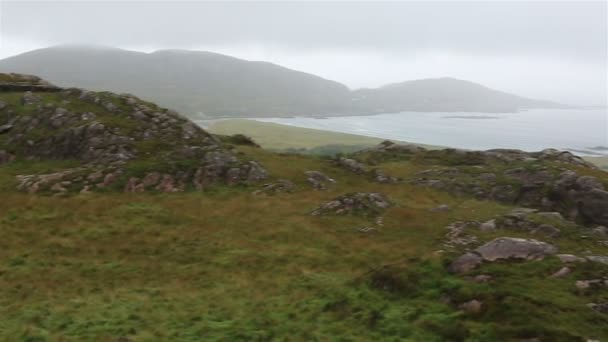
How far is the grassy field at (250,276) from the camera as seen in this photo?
55.7ft

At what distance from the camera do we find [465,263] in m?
20.9

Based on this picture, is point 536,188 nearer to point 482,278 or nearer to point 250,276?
point 482,278

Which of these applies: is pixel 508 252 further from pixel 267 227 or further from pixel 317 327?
pixel 267 227

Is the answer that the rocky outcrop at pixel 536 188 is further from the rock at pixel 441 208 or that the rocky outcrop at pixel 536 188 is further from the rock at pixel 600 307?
the rock at pixel 600 307

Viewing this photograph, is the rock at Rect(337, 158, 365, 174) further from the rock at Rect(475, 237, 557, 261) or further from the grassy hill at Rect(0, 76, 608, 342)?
the rock at Rect(475, 237, 557, 261)

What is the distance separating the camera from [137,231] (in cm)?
2998

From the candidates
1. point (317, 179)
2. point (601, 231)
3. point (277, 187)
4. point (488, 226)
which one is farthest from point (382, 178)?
point (601, 231)

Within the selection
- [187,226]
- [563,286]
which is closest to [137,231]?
[187,226]

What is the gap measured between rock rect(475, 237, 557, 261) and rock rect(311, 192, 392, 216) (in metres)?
12.9

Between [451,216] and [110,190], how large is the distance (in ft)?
93.4

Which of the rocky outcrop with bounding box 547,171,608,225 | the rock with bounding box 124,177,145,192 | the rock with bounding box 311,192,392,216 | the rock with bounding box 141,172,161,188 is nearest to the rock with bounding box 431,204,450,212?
the rock with bounding box 311,192,392,216

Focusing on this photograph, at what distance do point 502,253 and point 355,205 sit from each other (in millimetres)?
→ 14710

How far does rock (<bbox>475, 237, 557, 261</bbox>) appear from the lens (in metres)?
21.1

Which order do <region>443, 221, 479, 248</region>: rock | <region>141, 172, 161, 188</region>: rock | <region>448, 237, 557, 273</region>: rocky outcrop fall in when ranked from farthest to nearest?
<region>141, 172, 161, 188</region>: rock, <region>443, 221, 479, 248</region>: rock, <region>448, 237, 557, 273</region>: rocky outcrop
